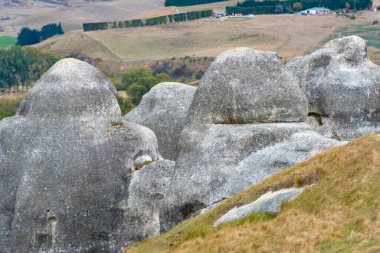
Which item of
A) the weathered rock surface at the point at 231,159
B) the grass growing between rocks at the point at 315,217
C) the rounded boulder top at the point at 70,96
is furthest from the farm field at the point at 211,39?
the grass growing between rocks at the point at 315,217

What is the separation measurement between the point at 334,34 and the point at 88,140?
127317 mm

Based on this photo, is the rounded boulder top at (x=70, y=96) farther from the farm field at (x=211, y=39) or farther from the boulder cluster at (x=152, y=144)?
the farm field at (x=211, y=39)

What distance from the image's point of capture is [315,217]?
2253cm

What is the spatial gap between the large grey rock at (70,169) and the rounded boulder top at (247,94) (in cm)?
437

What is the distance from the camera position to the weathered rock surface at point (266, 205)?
24.5 meters

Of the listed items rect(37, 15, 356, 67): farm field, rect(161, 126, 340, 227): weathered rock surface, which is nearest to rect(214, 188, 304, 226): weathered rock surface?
rect(161, 126, 340, 227): weathered rock surface

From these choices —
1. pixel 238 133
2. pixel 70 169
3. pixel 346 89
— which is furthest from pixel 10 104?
pixel 238 133

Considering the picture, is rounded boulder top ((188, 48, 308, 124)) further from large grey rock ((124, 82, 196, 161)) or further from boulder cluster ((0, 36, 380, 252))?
large grey rock ((124, 82, 196, 161))

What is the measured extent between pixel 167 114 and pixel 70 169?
7.32m

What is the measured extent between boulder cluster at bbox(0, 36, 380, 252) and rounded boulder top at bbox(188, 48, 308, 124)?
4 centimetres

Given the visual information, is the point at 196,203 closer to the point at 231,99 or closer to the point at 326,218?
the point at 231,99

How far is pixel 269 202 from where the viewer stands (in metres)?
24.9

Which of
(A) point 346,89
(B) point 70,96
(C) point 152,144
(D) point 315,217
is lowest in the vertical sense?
(C) point 152,144

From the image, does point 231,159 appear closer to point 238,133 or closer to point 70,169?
point 238,133
